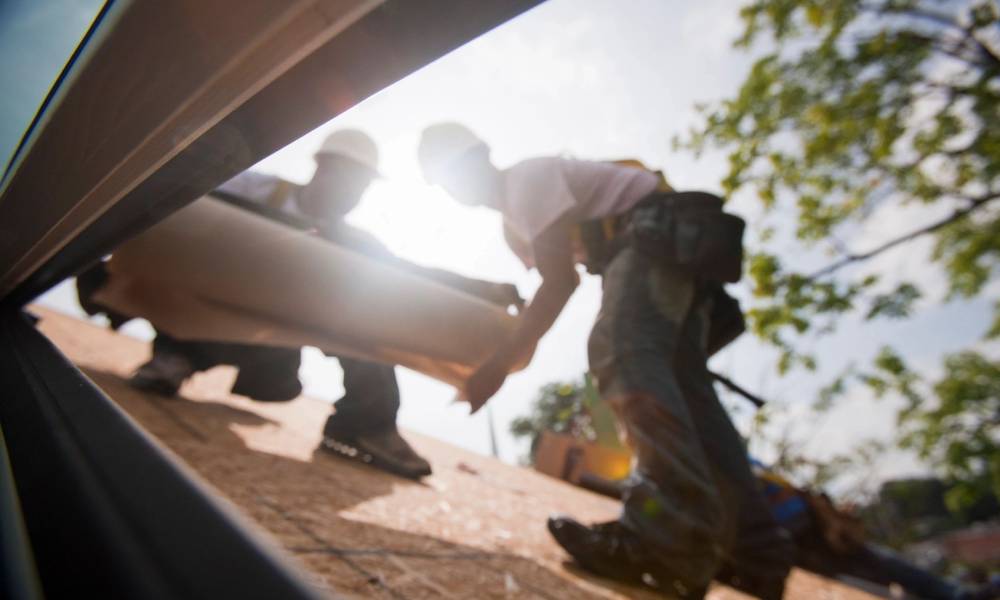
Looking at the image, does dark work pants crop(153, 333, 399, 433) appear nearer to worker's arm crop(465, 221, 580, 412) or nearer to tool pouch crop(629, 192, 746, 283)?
worker's arm crop(465, 221, 580, 412)

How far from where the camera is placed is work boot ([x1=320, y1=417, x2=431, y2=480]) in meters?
2.09

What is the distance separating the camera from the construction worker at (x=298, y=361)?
6.93 feet

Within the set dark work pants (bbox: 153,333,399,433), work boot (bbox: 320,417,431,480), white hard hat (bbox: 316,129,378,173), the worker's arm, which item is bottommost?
work boot (bbox: 320,417,431,480)

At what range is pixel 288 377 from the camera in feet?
9.15

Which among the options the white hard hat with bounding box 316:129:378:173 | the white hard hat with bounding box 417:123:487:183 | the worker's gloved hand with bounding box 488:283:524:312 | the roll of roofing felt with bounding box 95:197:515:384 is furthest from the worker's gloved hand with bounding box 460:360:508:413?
the white hard hat with bounding box 316:129:378:173

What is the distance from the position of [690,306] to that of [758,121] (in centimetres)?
688

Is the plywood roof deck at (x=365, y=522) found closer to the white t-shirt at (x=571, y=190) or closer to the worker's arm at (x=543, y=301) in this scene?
the worker's arm at (x=543, y=301)

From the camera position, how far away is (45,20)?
20.4 inches

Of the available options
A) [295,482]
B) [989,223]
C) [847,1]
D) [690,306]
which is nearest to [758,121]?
[847,1]

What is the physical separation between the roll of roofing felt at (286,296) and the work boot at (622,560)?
107cm

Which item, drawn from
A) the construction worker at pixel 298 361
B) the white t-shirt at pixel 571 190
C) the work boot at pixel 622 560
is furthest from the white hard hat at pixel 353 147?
the work boot at pixel 622 560

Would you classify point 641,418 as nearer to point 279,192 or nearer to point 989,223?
point 279,192

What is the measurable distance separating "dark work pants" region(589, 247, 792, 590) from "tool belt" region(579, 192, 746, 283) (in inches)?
2.6

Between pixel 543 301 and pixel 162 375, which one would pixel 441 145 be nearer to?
pixel 543 301
